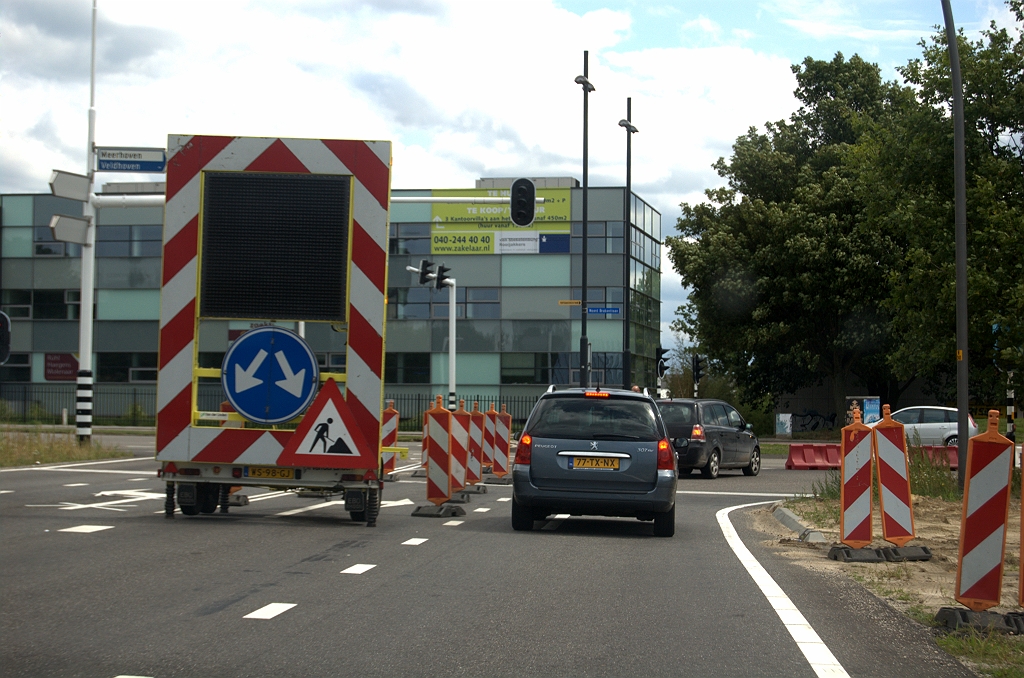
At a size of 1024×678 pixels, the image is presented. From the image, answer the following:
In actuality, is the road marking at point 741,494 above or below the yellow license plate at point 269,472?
below

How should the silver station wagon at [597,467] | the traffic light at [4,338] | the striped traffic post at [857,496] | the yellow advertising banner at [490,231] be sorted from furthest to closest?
the yellow advertising banner at [490,231] → the traffic light at [4,338] → the silver station wagon at [597,467] → the striped traffic post at [857,496]

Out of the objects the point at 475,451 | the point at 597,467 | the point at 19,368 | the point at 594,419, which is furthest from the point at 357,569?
the point at 19,368

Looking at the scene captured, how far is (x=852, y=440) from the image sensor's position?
446 inches

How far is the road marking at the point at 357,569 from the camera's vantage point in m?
8.61

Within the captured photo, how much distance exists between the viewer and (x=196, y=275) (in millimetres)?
11742

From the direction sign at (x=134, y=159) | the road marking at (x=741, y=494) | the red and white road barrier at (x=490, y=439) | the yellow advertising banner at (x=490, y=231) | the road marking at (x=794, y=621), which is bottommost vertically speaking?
the road marking at (x=741, y=494)

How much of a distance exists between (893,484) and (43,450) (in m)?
17.3

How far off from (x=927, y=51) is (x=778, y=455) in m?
14.6

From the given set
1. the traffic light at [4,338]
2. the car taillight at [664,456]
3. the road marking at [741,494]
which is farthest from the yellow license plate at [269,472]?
the traffic light at [4,338]

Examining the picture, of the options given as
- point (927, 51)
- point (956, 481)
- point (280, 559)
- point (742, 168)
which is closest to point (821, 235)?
point (742, 168)

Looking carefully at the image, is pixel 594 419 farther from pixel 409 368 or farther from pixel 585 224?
pixel 409 368

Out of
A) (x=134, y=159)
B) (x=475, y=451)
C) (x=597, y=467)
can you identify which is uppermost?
(x=134, y=159)

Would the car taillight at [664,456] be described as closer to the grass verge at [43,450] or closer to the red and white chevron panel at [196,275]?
the red and white chevron panel at [196,275]

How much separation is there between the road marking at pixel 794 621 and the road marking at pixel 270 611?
3.03 meters
